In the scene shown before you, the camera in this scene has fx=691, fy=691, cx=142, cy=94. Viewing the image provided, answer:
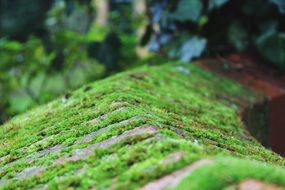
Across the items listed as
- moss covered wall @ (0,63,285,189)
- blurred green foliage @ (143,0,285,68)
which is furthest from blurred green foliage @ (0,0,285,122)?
moss covered wall @ (0,63,285,189)

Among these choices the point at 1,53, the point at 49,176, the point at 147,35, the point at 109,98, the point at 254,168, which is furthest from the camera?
the point at 1,53

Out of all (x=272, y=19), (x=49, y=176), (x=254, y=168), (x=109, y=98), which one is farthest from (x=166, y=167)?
(x=272, y=19)

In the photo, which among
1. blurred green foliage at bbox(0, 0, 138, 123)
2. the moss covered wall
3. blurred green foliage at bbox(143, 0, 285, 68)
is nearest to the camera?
the moss covered wall

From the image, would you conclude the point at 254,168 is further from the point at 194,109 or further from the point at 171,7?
the point at 171,7

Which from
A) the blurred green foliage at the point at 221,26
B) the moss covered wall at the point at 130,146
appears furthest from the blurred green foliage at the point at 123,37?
the moss covered wall at the point at 130,146

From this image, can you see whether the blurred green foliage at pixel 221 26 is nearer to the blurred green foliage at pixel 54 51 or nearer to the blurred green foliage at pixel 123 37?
the blurred green foliage at pixel 123 37

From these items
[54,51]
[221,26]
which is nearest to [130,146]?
[221,26]

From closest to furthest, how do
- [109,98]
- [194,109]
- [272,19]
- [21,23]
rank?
[109,98] < [194,109] < [272,19] < [21,23]

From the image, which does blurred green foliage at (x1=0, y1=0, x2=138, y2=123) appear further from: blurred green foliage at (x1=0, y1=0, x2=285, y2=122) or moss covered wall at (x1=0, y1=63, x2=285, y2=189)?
moss covered wall at (x1=0, y1=63, x2=285, y2=189)

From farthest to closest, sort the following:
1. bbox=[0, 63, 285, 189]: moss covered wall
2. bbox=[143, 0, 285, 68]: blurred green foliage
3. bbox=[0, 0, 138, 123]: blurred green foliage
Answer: bbox=[0, 0, 138, 123]: blurred green foliage → bbox=[143, 0, 285, 68]: blurred green foliage → bbox=[0, 63, 285, 189]: moss covered wall
